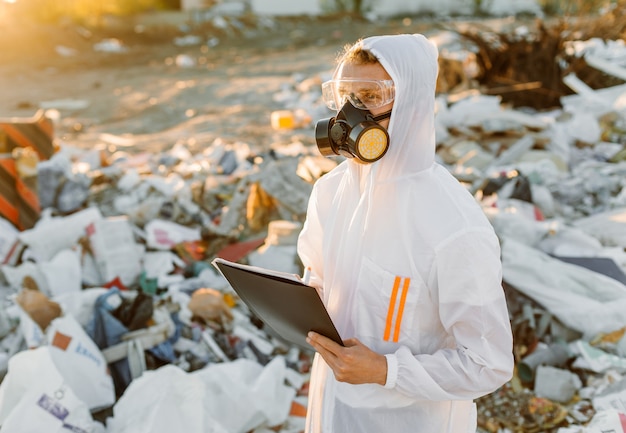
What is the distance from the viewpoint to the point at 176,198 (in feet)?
17.5

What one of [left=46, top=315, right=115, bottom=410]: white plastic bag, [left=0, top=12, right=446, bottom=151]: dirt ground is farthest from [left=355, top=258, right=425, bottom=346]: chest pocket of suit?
[left=0, top=12, right=446, bottom=151]: dirt ground

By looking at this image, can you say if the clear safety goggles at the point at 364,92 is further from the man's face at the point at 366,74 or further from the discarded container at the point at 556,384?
the discarded container at the point at 556,384

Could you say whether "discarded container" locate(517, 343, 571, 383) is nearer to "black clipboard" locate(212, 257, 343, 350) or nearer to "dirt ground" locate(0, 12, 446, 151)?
"black clipboard" locate(212, 257, 343, 350)

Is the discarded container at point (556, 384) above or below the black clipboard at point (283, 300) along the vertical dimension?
below

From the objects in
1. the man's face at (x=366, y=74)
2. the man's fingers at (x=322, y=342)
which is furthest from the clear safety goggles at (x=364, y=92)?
the man's fingers at (x=322, y=342)

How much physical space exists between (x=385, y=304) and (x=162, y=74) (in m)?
14.9

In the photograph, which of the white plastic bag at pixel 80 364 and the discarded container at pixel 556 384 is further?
the discarded container at pixel 556 384

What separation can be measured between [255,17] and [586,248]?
981 inches

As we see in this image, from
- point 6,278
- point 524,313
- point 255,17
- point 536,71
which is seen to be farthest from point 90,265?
point 255,17

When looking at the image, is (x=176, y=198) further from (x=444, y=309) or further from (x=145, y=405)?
(x=444, y=309)

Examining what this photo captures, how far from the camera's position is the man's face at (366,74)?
1.38 meters

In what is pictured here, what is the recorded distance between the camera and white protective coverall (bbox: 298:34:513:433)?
1.33 meters

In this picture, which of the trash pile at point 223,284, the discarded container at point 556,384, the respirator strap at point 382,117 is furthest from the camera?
the discarded container at point 556,384

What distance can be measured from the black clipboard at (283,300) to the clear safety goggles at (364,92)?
0.46m
